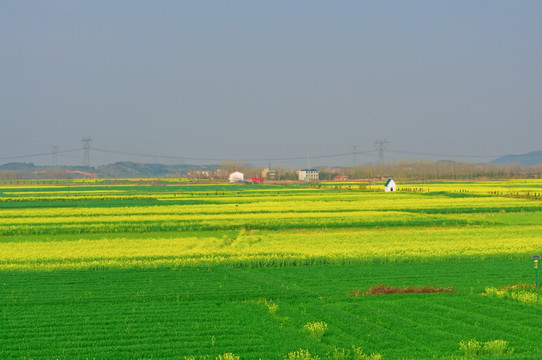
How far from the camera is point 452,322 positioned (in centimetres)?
1408

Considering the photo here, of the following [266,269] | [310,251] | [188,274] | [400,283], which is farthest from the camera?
[310,251]

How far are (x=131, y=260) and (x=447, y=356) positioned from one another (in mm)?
16885

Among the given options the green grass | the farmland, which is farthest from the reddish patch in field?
the green grass

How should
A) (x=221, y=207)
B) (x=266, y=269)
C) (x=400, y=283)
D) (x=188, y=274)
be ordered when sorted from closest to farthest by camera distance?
(x=400, y=283), (x=188, y=274), (x=266, y=269), (x=221, y=207)

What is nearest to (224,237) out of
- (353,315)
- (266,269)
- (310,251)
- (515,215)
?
(310,251)

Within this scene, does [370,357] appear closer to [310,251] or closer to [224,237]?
[310,251]

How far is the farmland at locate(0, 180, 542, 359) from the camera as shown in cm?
1241

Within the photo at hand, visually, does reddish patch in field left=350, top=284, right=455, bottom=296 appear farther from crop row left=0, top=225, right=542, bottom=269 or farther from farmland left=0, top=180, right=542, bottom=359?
crop row left=0, top=225, right=542, bottom=269

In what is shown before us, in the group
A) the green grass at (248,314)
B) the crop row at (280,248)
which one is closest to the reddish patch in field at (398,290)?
the green grass at (248,314)

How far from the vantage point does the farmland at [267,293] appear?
1241 cm

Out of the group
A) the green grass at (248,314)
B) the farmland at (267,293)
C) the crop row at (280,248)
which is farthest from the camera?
the crop row at (280,248)

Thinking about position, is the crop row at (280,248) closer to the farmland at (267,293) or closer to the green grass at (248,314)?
the farmland at (267,293)

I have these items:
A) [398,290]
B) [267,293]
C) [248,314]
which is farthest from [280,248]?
[248,314]

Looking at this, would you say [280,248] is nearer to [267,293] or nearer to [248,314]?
[267,293]
